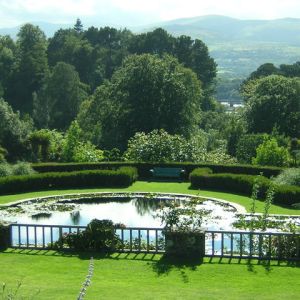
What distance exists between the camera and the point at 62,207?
25031mm

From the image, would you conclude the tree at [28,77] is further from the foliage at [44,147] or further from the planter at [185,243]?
the planter at [185,243]

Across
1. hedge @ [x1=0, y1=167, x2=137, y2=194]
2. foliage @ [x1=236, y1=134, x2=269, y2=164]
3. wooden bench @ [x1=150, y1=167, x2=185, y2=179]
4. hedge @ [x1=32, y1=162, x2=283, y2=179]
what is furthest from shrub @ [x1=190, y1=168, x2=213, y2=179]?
foliage @ [x1=236, y1=134, x2=269, y2=164]

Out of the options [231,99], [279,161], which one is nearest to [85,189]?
[279,161]

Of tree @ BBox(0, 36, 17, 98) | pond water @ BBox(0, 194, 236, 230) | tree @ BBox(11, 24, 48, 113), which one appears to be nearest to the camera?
pond water @ BBox(0, 194, 236, 230)

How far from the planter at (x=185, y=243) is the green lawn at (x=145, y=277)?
1.25ft

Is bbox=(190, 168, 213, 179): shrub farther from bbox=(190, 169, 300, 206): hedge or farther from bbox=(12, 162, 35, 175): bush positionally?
bbox=(12, 162, 35, 175): bush

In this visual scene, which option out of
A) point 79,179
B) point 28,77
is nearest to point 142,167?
point 79,179

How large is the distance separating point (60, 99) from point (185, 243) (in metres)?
56.1

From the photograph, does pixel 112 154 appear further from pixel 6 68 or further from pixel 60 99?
pixel 6 68

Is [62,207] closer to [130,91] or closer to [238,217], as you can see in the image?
[238,217]

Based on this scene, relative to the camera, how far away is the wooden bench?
1283 inches

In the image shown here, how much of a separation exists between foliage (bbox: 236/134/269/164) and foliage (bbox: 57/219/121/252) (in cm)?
2632

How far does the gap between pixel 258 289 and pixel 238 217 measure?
10.3 m

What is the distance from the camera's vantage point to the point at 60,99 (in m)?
69.4
